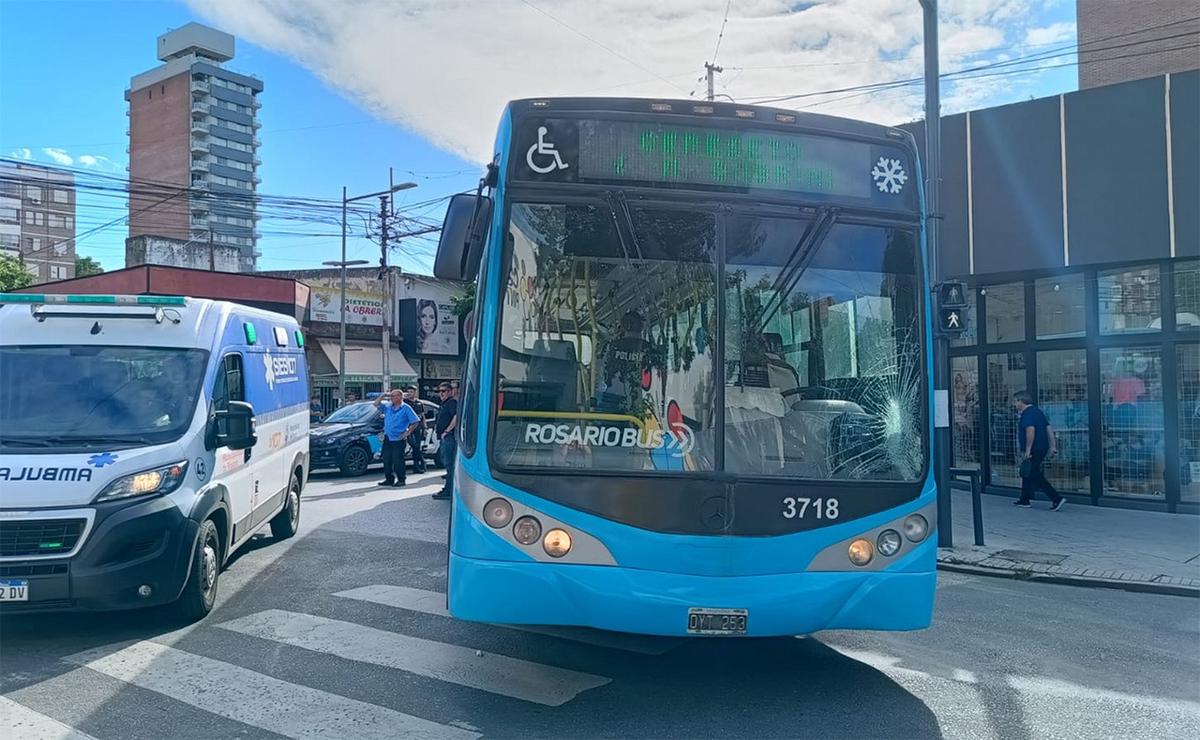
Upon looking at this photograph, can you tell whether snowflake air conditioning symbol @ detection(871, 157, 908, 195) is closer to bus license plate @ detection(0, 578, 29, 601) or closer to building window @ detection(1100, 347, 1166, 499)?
bus license plate @ detection(0, 578, 29, 601)

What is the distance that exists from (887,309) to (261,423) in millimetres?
5976

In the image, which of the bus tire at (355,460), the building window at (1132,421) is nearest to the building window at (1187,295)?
the building window at (1132,421)

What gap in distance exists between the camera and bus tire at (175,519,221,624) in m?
6.24

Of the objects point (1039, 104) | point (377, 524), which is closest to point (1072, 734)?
point (377, 524)

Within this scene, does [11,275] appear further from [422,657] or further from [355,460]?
[422,657]

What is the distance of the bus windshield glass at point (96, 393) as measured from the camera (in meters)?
6.21

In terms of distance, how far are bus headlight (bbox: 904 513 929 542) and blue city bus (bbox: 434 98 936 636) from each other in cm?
1

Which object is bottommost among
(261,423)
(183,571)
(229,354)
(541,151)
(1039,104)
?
(183,571)

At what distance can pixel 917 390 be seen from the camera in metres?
4.92

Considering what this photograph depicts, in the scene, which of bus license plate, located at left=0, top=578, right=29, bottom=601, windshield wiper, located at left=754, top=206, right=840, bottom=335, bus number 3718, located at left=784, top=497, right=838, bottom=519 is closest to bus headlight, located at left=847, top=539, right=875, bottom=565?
bus number 3718, located at left=784, top=497, right=838, bottom=519

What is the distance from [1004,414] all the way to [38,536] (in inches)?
537

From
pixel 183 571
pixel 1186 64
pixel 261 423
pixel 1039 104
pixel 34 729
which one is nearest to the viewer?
pixel 34 729

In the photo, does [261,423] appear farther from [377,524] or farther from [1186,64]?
[1186,64]

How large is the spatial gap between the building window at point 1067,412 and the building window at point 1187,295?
1389 mm
